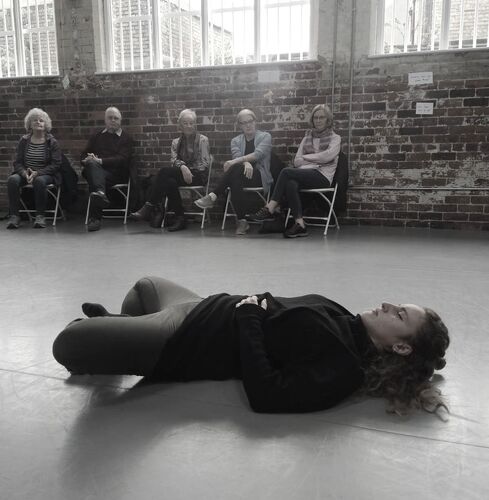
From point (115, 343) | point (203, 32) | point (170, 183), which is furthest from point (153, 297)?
point (203, 32)

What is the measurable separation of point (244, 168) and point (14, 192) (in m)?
2.68

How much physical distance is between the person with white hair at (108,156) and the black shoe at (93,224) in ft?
0.37

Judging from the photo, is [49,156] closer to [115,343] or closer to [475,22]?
[475,22]

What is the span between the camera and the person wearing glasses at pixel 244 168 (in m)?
5.37

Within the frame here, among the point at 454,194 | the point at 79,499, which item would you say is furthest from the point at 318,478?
the point at 454,194

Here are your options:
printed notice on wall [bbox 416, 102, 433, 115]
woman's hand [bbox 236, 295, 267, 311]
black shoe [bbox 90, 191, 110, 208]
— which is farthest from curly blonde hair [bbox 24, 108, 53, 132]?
woman's hand [bbox 236, 295, 267, 311]

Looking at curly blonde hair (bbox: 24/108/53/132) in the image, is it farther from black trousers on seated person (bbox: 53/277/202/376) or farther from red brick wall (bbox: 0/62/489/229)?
black trousers on seated person (bbox: 53/277/202/376)

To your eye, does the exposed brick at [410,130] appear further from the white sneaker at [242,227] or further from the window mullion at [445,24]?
the white sneaker at [242,227]

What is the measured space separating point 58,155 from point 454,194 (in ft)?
14.5

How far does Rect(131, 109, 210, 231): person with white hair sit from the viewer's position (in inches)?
222

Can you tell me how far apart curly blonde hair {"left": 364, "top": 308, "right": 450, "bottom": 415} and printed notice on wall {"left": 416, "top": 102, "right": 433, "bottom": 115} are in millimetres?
4136

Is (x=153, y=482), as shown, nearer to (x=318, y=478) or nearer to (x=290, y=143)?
(x=318, y=478)

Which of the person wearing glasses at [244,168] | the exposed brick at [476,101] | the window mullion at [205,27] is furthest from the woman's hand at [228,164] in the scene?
the exposed brick at [476,101]

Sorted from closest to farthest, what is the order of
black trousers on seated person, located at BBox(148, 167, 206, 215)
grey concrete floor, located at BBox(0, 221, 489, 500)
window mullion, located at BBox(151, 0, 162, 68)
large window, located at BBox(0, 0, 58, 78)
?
grey concrete floor, located at BBox(0, 221, 489, 500) < black trousers on seated person, located at BBox(148, 167, 206, 215) < window mullion, located at BBox(151, 0, 162, 68) < large window, located at BBox(0, 0, 58, 78)
